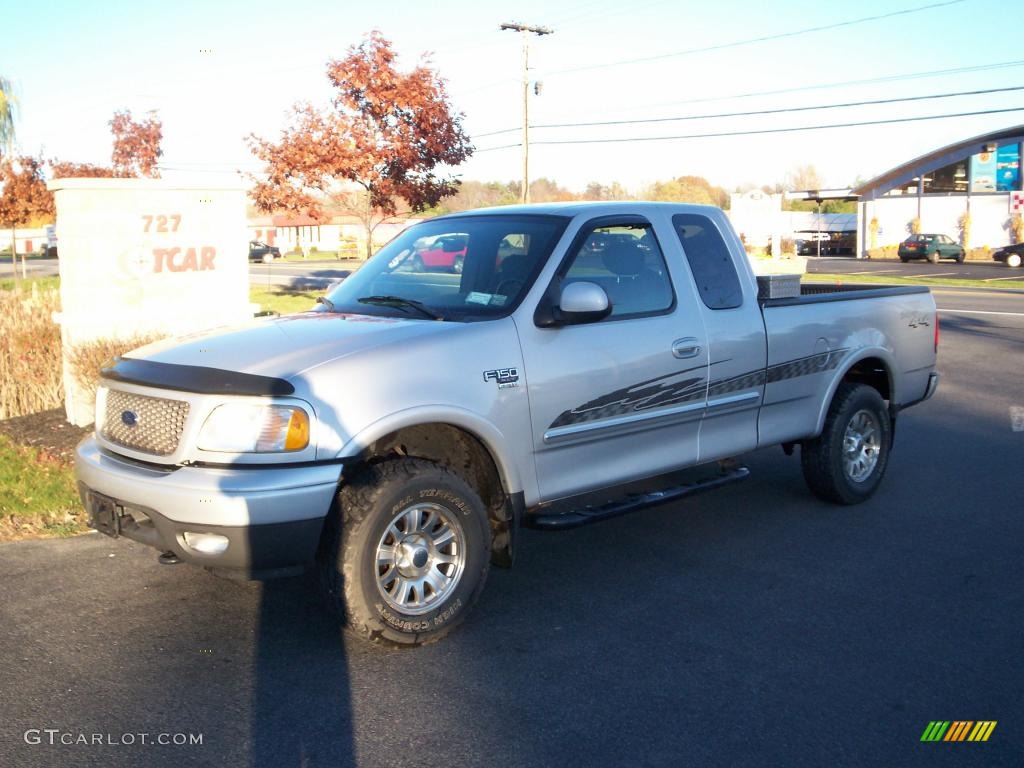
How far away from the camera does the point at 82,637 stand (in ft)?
15.5

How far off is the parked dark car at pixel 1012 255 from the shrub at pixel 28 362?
164ft

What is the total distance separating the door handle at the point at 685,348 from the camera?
5.66m

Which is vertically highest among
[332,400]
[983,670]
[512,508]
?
[332,400]

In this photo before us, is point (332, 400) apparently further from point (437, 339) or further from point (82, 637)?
point (82, 637)

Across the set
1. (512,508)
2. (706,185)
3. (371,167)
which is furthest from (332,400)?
(706,185)

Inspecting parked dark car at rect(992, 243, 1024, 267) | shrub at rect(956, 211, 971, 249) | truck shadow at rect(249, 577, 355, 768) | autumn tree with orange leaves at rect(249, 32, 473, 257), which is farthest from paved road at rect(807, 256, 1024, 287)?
truck shadow at rect(249, 577, 355, 768)

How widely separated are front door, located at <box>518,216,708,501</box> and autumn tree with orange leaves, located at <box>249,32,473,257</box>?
54.7 feet

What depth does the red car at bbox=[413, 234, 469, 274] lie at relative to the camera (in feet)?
18.9

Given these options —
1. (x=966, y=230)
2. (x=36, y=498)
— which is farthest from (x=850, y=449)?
(x=966, y=230)

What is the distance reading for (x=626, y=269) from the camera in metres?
5.70

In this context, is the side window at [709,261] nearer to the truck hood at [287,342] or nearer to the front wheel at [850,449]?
the front wheel at [850,449]

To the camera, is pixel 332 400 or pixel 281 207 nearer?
pixel 332 400

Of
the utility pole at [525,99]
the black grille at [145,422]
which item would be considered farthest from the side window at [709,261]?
the utility pole at [525,99]

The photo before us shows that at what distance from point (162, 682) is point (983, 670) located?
3.51 meters
